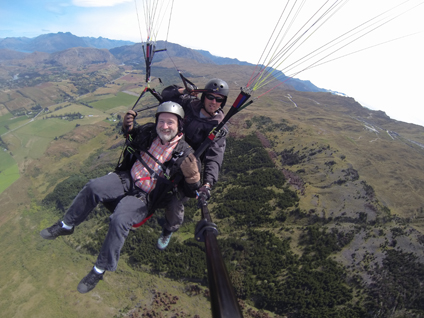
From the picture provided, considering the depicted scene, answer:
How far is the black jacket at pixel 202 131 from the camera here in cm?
523

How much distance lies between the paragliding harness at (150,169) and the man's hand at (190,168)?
0.52 feet

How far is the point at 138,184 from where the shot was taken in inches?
195

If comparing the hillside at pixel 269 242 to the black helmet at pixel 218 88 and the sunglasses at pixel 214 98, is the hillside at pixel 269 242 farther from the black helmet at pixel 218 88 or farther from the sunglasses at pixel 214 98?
the black helmet at pixel 218 88

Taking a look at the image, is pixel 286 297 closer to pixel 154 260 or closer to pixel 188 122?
pixel 154 260

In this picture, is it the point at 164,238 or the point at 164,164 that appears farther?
Answer: the point at 164,238

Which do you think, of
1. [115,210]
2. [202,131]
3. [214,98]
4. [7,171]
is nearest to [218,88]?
[214,98]

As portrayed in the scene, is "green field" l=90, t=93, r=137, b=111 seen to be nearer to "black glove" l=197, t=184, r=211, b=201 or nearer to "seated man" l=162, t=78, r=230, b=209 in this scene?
"seated man" l=162, t=78, r=230, b=209

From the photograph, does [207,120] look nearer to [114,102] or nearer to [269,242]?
[269,242]

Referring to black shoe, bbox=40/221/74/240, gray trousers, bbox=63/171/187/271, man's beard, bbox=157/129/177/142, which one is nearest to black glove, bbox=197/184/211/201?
gray trousers, bbox=63/171/187/271

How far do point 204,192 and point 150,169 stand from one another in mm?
1376

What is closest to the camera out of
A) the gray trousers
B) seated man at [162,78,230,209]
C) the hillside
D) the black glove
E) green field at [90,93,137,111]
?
the gray trousers

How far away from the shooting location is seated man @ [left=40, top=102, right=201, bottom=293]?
4.32 m

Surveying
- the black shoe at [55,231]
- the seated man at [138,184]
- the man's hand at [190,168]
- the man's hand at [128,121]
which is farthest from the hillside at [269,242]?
the man's hand at [128,121]

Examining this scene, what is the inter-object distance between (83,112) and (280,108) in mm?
125444
